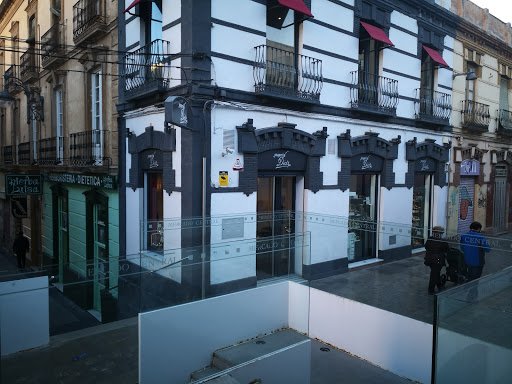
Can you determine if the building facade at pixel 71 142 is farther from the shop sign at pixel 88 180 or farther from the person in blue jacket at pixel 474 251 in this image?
the person in blue jacket at pixel 474 251

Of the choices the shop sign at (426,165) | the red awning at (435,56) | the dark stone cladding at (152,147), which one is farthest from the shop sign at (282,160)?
the red awning at (435,56)

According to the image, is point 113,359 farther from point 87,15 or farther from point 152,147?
point 87,15

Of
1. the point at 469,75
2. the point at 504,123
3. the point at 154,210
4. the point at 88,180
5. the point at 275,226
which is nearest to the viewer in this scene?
the point at 275,226

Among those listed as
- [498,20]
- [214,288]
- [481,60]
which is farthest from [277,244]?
[498,20]

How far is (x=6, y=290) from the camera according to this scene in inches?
244

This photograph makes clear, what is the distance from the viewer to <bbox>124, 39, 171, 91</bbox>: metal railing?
834 centimetres

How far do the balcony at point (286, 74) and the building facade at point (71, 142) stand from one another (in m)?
3.24

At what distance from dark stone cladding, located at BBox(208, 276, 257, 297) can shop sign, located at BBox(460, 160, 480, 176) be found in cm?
1035

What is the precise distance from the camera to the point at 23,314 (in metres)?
6.19

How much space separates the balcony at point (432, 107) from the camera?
12.8 m

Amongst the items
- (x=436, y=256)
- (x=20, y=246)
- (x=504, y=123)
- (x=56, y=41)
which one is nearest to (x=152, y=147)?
(x=436, y=256)

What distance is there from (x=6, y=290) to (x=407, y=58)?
38.3ft

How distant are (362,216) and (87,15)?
9.43 metres

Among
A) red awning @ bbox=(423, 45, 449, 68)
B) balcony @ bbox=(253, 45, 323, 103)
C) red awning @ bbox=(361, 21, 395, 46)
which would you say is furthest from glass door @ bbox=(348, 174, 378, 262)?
red awning @ bbox=(423, 45, 449, 68)
